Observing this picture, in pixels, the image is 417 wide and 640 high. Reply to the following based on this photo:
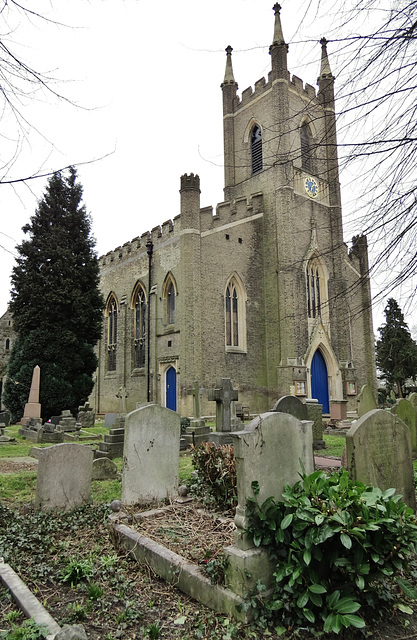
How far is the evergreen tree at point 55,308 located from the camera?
18266mm

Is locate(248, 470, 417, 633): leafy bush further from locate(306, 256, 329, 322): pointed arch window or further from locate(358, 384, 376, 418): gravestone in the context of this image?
locate(306, 256, 329, 322): pointed arch window

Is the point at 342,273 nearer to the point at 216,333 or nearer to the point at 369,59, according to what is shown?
the point at 216,333

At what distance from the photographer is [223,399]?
9.52 metres

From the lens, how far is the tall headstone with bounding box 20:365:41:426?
641 inches

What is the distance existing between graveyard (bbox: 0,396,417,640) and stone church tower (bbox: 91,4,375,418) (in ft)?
39.7

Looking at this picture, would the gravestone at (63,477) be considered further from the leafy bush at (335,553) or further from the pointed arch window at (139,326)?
the pointed arch window at (139,326)

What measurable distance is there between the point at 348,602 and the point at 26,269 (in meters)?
19.3

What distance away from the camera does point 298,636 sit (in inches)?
113

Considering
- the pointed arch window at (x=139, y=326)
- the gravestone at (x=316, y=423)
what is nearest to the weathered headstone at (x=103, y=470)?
the gravestone at (x=316, y=423)

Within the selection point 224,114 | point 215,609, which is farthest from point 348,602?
point 224,114

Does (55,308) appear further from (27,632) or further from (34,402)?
(27,632)

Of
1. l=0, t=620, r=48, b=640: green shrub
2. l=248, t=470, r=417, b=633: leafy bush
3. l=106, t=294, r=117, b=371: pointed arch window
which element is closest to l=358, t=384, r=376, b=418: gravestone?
l=248, t=470, r=417, b=633: leafy bush

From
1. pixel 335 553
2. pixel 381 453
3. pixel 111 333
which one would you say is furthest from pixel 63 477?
pixel 111 333

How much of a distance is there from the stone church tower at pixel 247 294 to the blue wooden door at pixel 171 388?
52 mm
